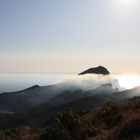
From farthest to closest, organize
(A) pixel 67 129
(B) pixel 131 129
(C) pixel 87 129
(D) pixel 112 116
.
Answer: (D) pixel 112 116 → (C) pixel 87 129 → (A) pixel 67 129 → (B) pixel 131 129

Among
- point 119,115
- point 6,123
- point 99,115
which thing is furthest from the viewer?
point 6,123

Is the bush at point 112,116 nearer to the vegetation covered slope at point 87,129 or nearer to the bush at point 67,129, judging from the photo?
the vegetation covered slope at point 87,129

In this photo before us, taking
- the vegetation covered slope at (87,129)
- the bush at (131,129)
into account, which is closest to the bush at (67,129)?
the vegetation covered slope at (87,129)

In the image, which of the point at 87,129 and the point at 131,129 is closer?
the point at 131,129

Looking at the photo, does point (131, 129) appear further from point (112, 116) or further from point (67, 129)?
point (112, 116)

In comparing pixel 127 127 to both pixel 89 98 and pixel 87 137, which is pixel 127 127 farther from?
pixel 89 98

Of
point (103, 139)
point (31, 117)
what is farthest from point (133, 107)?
point (31, 117)

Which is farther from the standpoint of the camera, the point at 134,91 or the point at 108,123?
the point at 134,91

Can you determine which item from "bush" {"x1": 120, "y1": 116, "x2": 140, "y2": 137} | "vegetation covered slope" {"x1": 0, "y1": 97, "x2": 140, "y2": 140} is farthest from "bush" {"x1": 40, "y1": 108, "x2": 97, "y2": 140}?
"bush" {"x1": 120, "y1": 116, "x2": 140, "y2": 137}

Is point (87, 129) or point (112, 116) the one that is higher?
point (112, 116)

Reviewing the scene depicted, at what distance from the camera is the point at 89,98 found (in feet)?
560

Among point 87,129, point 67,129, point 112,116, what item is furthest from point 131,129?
point 112,116

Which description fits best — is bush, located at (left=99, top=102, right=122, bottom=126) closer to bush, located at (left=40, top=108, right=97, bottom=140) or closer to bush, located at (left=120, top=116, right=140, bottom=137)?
bush, located at (left=40, top=108, right=97, bottom=140)

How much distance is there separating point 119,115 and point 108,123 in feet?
3.25
